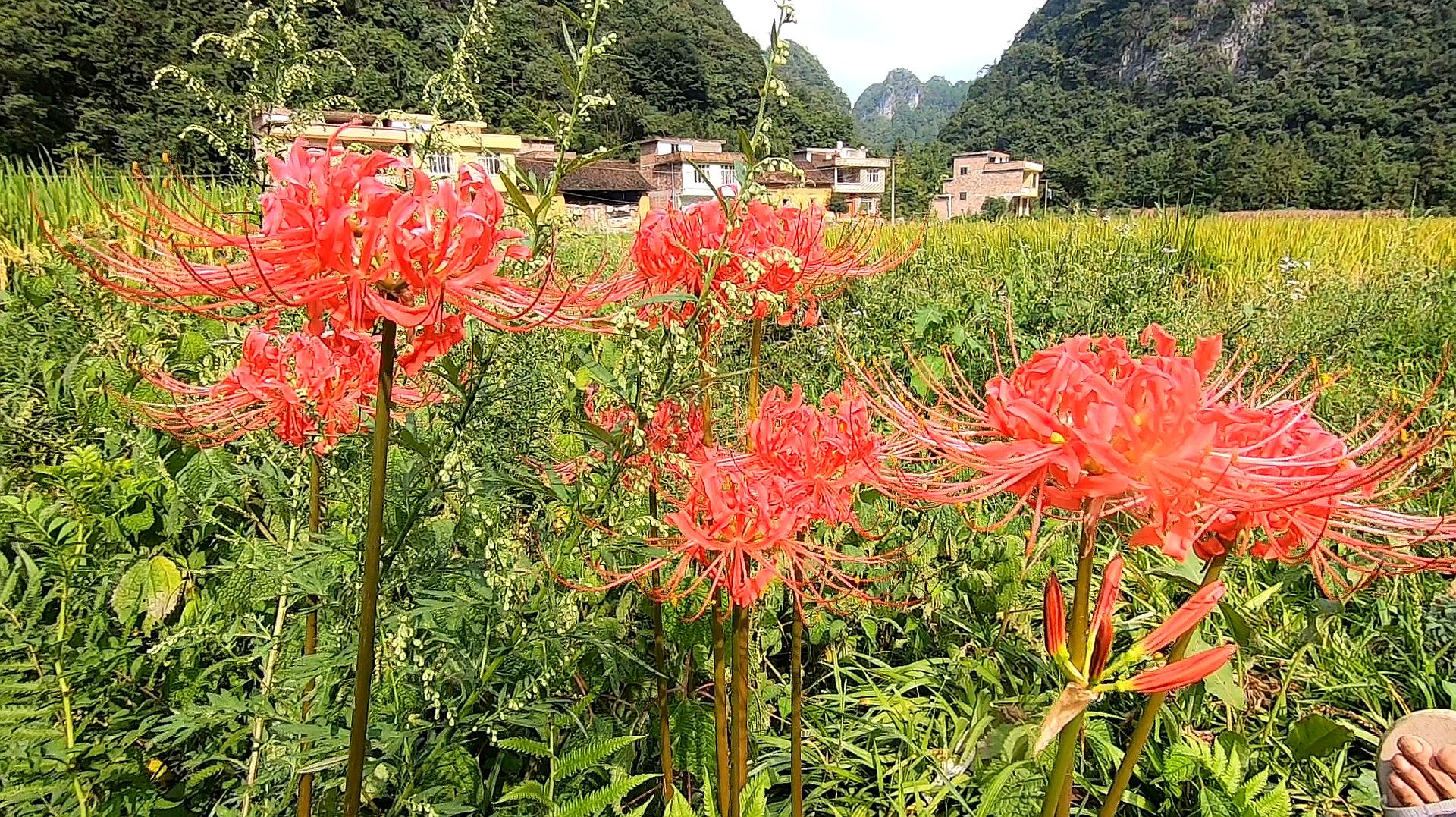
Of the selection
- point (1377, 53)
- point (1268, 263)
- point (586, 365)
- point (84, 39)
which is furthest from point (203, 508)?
point (1377, 53)

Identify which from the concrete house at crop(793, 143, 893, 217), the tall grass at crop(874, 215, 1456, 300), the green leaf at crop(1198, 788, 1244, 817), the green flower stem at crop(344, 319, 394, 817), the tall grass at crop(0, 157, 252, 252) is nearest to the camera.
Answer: the green flower stem at crop(344, 319, 394, 817)

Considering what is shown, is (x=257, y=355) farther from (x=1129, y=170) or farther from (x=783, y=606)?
(x=1129, y=170)

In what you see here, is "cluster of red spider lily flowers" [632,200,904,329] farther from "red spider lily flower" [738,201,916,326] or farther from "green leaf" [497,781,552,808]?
"green leaf" [497,781,552,808]

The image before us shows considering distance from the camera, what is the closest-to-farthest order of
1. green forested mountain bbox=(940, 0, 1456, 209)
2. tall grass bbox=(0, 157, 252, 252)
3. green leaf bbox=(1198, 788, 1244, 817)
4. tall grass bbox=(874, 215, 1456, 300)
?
1. green leaf bbox=(1198, 788, 1244, 817)
2. tall grass bbox=(0, 157, 252, 252)
3. tall grass bbox=(874, 215, 1456, 300)
4. green forested mountain bbox=(940, 0, 1456, 209)

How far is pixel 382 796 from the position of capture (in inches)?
57.2

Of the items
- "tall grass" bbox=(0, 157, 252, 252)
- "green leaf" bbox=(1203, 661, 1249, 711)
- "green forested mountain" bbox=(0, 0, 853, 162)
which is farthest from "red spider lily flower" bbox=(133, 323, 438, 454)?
"tall grass" bbox=(0, 157, 252, 252)

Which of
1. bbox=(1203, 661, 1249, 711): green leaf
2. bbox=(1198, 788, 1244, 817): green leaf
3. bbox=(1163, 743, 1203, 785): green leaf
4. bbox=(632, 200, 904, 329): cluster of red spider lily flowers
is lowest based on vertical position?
bbox=(1163, 743, 1203, 785): green leaf

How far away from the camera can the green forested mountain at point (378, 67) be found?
1977 mm

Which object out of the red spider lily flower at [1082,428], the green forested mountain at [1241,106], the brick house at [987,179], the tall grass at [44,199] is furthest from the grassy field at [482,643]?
the brick house at [987,179]

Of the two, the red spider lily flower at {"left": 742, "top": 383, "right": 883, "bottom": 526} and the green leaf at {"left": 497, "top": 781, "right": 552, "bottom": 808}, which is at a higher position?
the red spider lily flower at {"left": 742, "top": 383, "right": 883, "bottom": 526}

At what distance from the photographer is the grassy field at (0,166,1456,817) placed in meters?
1.19

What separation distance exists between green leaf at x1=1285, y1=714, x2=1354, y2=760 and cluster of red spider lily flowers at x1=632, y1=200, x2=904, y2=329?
1234mm

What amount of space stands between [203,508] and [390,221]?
4.36ft

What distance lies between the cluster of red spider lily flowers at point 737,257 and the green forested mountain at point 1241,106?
11.5 m
